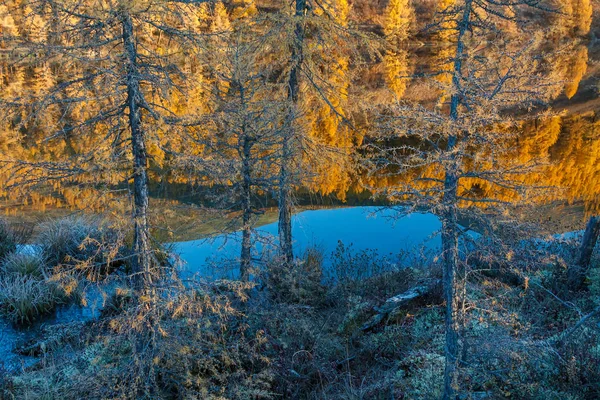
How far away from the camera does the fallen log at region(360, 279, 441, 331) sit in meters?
8.05

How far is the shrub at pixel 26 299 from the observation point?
31.0 ft

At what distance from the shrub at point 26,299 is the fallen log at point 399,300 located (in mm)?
6251

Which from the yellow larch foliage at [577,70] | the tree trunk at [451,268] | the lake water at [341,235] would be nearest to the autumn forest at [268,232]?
the tree trunk at [451,268]

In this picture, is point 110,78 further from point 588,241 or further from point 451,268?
point 588,241

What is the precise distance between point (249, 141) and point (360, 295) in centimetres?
398

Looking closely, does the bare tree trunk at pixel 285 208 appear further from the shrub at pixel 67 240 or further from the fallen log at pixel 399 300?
the shrub at pixel 67 240

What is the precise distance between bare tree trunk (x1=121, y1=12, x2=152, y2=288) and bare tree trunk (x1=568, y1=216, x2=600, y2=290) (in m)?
7.38

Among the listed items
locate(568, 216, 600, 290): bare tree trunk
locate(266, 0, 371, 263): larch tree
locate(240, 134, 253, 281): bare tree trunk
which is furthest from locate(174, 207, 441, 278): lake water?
locate(568, 216, 600, 290): bare tree trunk

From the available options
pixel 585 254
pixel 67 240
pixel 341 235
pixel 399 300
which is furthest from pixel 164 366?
pixel 341 235

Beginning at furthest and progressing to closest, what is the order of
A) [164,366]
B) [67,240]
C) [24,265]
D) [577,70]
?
1. [577,70]
2. [67,240]
3. [24,265]
4. [164,366]

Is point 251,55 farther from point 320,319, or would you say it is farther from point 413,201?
point 413,201

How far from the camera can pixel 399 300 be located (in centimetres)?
838

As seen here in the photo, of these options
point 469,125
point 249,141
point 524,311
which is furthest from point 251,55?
point 524,311

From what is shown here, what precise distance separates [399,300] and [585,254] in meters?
3.62
